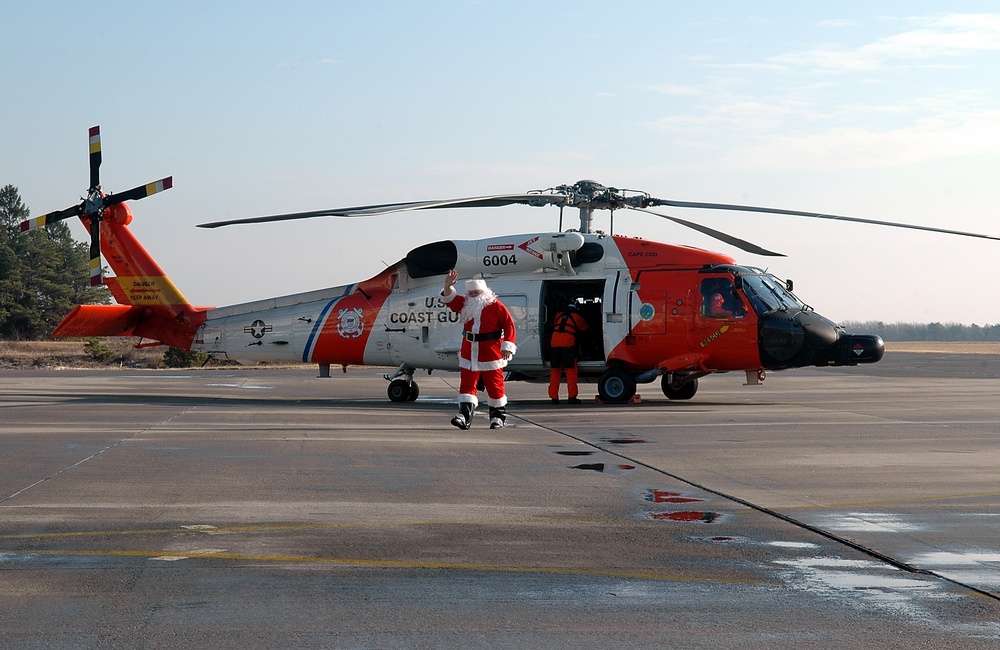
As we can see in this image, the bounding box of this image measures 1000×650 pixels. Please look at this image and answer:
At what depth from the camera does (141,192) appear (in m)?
24.8

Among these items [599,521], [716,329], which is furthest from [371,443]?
[716,329]

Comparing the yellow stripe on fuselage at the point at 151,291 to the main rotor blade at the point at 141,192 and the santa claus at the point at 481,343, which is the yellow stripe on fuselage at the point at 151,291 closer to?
the main rotor blade at the point at 141,192

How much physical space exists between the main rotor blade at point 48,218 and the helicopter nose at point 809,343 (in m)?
14.8

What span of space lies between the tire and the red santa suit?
9441 mm

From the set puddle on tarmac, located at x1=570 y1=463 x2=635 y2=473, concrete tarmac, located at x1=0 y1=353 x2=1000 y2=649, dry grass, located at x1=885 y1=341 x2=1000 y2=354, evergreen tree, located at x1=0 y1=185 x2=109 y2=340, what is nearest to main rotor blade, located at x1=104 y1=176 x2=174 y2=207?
concrete tarmac, located at x1=0 y1=353 x2=1000 y2=649

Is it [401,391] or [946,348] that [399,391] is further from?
[946,348]

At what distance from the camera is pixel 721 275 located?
2164 cm

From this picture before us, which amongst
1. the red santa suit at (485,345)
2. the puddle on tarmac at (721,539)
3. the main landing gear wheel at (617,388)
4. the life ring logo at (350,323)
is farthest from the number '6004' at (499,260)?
the puddle on tarmac at (721,539)

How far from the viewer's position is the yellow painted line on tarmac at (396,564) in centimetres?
573

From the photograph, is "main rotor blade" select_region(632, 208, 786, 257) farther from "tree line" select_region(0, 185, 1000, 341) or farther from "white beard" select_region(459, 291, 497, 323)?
"tree line" select_region(0, 185, 1000, 341)

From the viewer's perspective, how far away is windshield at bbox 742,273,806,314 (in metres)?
21.3

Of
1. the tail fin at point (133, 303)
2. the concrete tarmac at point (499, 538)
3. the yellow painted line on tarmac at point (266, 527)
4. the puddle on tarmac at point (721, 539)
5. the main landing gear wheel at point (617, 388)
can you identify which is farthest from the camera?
the tail fin at point (133, 303)

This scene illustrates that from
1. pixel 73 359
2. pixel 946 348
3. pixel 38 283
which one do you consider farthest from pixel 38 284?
pixel 946 348

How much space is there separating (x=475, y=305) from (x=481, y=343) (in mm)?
510
